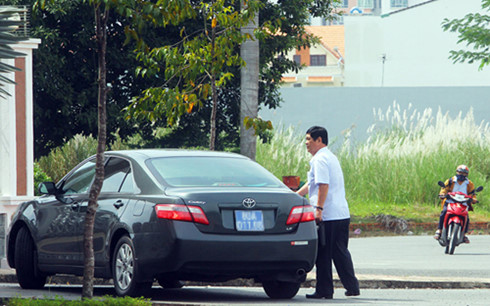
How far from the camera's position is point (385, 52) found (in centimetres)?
7244

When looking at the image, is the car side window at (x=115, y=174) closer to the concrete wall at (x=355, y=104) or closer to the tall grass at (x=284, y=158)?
the tall grass at (x=284, y=158)

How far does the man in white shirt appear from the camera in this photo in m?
10.7

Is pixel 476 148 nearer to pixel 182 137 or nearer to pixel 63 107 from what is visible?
pixel 182 137

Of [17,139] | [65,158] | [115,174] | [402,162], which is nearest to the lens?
[115,174]

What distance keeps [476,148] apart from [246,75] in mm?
10866

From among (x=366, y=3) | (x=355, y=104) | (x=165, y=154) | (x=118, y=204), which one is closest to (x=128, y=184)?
(x=118, y=204)

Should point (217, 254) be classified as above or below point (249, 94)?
below

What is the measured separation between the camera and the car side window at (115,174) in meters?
10.8

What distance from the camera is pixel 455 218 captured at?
58.5 feet

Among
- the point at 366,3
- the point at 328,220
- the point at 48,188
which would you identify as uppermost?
the point at 366,3

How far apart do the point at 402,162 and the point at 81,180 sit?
608 inches

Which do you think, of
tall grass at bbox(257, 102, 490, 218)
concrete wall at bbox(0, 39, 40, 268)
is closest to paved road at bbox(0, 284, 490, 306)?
concrete wall at bbox(0, 39, 40, 268)

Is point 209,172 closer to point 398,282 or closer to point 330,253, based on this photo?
point 330,253

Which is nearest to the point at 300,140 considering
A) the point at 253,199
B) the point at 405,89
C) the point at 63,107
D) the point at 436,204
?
the point at 436,204
